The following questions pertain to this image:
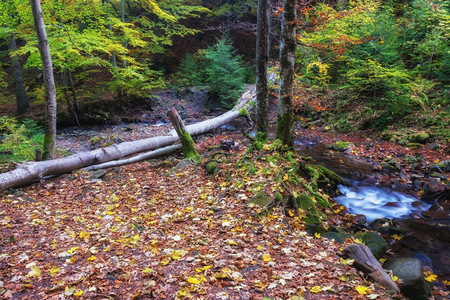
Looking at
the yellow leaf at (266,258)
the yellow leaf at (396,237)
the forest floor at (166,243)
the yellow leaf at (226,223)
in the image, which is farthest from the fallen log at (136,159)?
the yellow leaf at (396,237)

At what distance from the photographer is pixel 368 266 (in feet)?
11.4

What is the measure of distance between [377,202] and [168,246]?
6.21 metres

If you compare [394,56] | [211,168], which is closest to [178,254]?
[211,168]

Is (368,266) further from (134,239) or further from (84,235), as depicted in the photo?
(84,235)

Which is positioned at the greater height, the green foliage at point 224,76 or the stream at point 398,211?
the green foliage at point 224,76

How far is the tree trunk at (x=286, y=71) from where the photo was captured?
244 inches

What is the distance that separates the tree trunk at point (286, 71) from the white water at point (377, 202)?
94.2 inches

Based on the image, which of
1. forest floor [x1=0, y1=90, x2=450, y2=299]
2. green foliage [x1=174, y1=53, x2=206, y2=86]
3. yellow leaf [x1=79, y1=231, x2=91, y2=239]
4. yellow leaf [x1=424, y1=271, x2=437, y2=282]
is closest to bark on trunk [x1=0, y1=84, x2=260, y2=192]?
forest floor [x1=0, y1=90, x2=450, y2=299]

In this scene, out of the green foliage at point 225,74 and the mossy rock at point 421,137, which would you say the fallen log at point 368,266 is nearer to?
the mossy rock at point 421,137

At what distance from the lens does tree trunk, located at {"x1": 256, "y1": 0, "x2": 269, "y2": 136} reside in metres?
7.15

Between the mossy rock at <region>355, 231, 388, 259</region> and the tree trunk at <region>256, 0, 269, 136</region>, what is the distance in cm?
384

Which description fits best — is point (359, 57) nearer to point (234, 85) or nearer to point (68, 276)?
point (234, 85)

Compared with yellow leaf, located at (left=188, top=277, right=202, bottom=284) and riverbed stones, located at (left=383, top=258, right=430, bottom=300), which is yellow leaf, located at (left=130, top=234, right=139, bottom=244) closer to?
yellow leaf, located at (left=188, top=277, right=202, bottom=284)

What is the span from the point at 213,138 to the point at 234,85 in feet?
22.9
